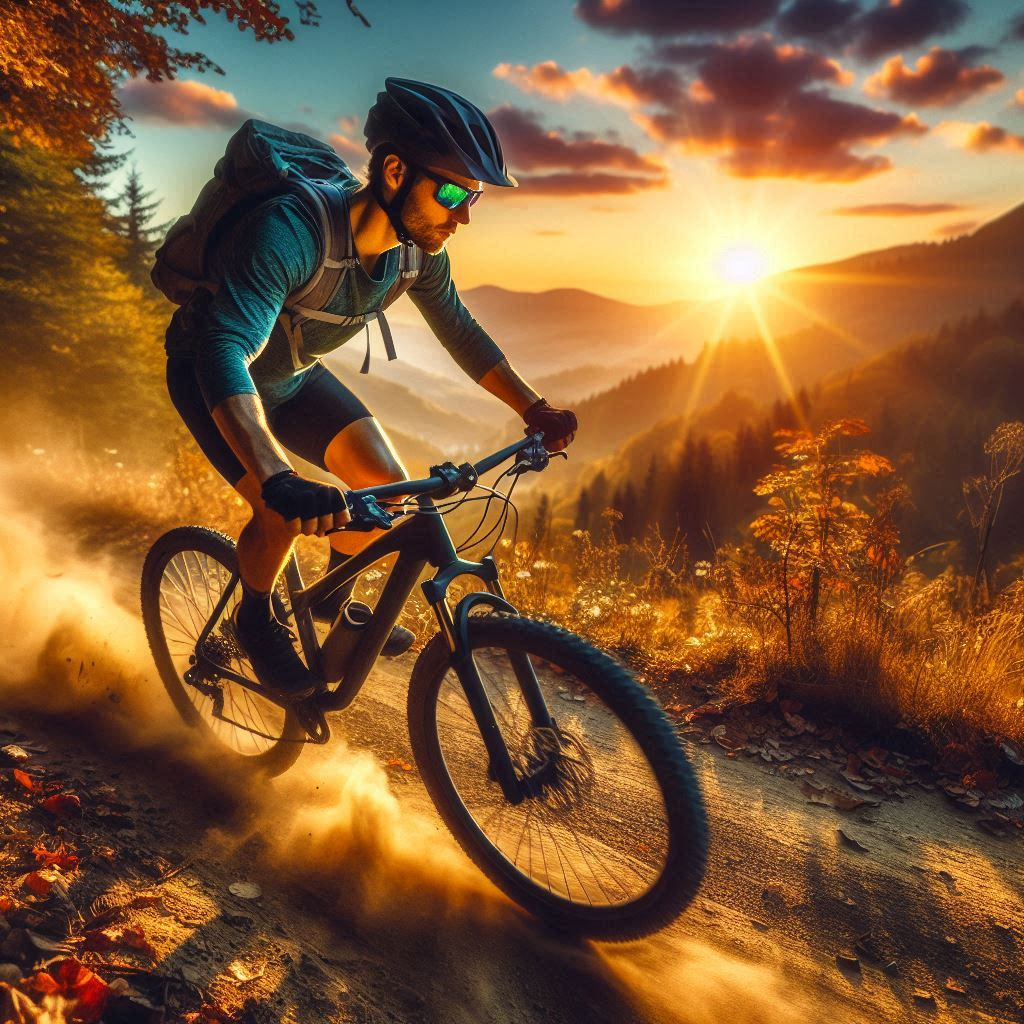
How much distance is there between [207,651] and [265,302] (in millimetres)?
2142

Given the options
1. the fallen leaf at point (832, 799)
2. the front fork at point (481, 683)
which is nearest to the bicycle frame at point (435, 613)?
the front fork at point (481, 683)

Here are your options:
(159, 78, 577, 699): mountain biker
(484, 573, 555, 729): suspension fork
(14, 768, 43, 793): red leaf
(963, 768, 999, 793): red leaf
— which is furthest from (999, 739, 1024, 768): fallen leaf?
(14, 768, 43, 793): red leaf

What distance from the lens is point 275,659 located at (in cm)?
304

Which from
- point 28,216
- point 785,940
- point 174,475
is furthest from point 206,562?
point 28,216

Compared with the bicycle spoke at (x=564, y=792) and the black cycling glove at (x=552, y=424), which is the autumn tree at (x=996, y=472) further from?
the bicycle spoke at (x=564, y=792)

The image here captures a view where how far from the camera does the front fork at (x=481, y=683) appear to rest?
2.61 meters

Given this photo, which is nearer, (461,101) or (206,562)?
(461,101)

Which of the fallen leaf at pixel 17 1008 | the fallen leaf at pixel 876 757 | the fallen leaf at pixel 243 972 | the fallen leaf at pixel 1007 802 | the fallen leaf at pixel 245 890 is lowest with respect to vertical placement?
the fallen leaf at pixel 1007 802

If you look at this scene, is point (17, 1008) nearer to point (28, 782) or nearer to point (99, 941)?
point (99, 941)

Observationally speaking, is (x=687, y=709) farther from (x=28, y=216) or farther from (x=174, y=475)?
(x=28, y=216)

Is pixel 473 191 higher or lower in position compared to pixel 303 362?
higher

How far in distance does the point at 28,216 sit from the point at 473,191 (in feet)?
101

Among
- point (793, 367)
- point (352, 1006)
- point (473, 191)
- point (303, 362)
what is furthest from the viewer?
point (793, 367)

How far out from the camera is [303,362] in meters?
3.16
